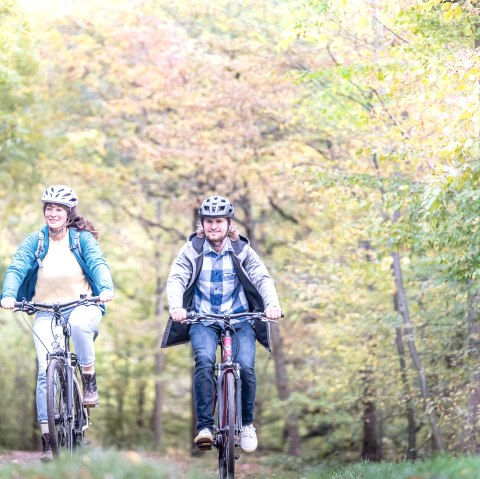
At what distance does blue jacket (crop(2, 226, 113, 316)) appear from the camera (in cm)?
854

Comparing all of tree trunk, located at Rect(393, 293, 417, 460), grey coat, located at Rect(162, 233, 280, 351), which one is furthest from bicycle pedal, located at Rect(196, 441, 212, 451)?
tree trunk, located at Rect(393, 293, 417, 460)

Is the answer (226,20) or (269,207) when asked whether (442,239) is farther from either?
(269,207)

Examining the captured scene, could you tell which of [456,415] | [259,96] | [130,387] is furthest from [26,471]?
[130,387]

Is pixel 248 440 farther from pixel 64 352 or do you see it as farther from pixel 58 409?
pixel 64 352

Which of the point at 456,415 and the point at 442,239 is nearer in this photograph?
the point at 442,239

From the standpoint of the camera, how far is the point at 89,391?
351 inches

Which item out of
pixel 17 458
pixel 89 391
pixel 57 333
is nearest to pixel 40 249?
pixel 57 333

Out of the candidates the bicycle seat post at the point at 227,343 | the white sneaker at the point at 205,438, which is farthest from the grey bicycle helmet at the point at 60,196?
the white sneaker at the point at 205,438

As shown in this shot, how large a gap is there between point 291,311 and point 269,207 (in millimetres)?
3500

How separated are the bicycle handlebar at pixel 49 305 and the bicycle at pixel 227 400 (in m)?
0.89

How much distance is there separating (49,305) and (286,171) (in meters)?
10.7

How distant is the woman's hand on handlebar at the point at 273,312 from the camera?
8.26 m

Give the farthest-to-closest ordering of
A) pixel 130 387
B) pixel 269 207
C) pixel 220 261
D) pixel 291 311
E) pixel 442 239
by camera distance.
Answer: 1. pixel 130 387
2. pixel 269 207
3. pixel 291 311
4. pixel 442 239
5. pixel 220 261

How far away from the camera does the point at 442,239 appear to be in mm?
10781
